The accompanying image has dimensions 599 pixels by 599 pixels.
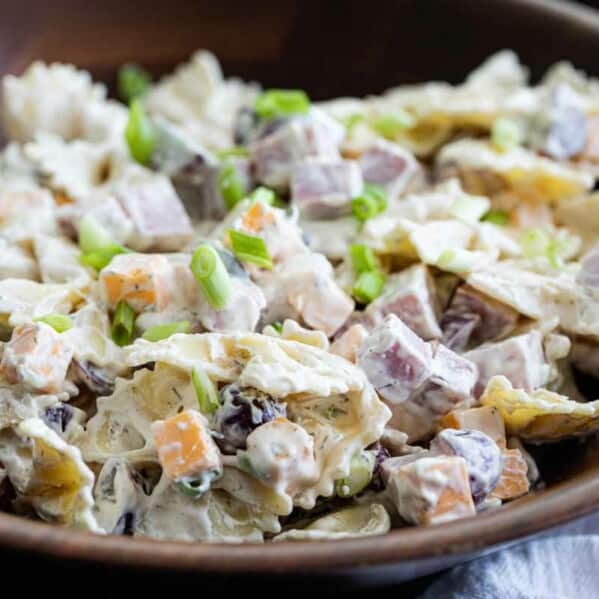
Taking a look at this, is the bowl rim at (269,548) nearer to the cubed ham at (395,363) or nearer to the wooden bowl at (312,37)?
the cubed ham at (395,363)

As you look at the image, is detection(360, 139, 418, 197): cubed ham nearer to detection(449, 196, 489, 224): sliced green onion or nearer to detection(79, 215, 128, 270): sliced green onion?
detection(449, 196, 489, 224): sliced green onion

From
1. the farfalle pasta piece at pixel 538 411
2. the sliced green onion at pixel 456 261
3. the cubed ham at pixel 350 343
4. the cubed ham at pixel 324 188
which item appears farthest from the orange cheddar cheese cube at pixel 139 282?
the farfalle pasta piece at pixel 538 411

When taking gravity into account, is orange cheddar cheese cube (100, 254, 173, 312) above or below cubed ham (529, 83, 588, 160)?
below

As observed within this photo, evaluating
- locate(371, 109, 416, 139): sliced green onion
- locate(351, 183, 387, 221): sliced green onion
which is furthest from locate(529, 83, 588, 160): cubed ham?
locate(351, 183, 387, 221): sliced green onion

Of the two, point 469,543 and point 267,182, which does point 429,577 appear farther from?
point 267,182

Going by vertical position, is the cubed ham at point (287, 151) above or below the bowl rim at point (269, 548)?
above
